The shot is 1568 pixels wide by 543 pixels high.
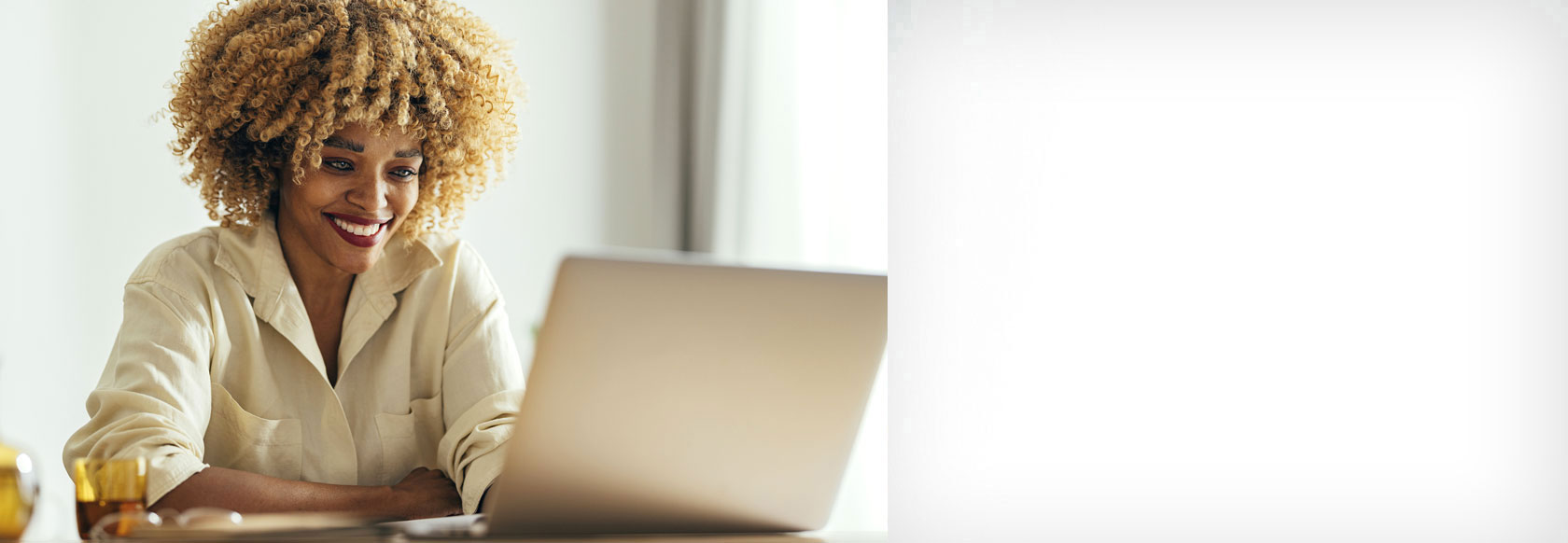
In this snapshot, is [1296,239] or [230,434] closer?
[230,434]

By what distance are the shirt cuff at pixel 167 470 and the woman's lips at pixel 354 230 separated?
1.36 ft

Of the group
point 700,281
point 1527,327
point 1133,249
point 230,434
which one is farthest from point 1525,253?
point 230,434

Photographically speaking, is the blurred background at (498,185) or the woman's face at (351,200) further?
the blurred background at (498,185)

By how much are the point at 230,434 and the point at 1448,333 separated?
1801mm

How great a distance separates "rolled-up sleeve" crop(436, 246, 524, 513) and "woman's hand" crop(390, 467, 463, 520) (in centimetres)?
2

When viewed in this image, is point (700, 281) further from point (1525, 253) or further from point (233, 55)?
point (1525, 253)

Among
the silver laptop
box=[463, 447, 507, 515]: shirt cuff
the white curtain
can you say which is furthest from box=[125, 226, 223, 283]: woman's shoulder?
the white curtain

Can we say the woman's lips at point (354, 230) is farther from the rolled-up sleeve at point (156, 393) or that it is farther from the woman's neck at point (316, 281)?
the rolled-up sleeve at point (156, 393)

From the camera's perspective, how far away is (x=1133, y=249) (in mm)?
1968

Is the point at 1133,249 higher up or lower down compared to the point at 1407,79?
lower down

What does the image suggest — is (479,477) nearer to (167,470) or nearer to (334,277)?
(167,470)

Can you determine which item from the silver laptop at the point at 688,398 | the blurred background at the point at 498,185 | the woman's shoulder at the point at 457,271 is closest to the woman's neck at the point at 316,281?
the woman's shoulder at the point at 457,271

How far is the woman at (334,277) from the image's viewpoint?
129cm

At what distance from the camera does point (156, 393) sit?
1196mm
